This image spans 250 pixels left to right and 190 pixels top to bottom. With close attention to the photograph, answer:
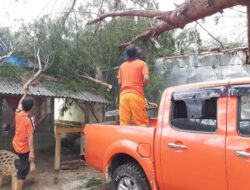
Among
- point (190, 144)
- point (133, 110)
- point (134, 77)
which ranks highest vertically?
point (134, 77)

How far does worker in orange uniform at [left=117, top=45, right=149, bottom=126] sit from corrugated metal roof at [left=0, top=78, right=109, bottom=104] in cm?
312

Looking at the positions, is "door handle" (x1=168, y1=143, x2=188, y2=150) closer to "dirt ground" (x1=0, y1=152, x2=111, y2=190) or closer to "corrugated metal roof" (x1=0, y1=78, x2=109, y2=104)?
"dirt ground" (x1=0, y1=152, x2=111, y2=190)

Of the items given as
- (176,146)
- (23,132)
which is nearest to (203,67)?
(23,132)

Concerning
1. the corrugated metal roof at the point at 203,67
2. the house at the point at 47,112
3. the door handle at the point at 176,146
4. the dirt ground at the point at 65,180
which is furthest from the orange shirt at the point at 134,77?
the corrugated metal roof at the point at 203,67

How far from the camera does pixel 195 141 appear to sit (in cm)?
450

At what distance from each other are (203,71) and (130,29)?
7.88 feet

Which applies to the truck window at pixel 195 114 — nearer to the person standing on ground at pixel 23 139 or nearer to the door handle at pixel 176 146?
the door handle at pixel 176 146

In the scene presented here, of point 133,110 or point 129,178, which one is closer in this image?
point 129,178

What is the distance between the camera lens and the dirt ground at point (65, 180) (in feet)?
26.2

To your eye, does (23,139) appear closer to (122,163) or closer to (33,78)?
(122,163)

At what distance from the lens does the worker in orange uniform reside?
650 centimetres

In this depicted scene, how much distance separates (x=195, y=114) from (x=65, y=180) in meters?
4.75

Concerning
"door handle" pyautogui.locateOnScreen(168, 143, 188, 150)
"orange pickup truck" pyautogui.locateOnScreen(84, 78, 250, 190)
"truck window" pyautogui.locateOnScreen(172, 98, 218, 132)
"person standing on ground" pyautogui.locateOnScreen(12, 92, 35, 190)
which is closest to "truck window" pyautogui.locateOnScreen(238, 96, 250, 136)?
"orange pickup truck" pyautogui.locateOnScreen(84, 78, 250, 190)

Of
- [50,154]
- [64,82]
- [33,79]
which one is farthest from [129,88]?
[50,154]
